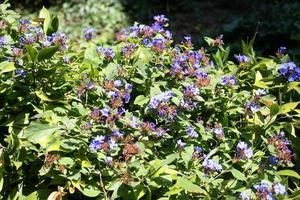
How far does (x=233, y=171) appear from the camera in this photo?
181 cm

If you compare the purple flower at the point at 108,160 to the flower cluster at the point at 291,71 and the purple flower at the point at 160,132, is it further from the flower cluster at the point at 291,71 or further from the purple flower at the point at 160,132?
the flower cluster at the point at 291,71

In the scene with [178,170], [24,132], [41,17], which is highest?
[41,17]

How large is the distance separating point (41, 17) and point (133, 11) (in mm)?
4994

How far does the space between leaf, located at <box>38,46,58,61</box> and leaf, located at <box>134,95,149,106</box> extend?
1.16 feet

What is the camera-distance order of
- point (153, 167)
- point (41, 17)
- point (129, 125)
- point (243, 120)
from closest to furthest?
point (153, 167), point (129, 125), point (243, 120), point (41, 17)

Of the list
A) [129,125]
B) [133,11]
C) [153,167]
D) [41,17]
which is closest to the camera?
[153,167]

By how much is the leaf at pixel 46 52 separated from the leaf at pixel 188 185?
0.65 meters

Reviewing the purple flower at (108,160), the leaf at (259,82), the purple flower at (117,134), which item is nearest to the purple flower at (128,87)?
the purple flower at (117,134)

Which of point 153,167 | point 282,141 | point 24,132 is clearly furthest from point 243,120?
point 24,132

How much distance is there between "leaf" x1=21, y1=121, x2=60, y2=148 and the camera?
1.77 m

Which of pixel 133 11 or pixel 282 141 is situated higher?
pixel 282 141

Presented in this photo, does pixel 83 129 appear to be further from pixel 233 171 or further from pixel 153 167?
pixel 233 171

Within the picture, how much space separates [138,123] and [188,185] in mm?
297

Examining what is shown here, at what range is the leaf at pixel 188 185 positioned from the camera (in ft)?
5.60
